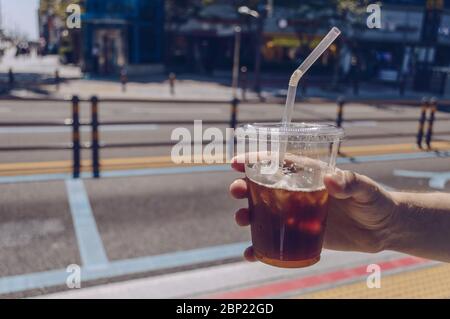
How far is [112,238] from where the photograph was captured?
198 inches

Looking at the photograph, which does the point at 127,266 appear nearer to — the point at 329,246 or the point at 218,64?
the point at 329,246

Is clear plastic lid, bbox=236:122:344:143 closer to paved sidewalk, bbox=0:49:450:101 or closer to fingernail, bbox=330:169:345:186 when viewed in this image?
fingernail, bbox=330:169:345:186

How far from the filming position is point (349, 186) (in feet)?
5.43

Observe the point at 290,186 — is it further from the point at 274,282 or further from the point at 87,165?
the point at 87,165

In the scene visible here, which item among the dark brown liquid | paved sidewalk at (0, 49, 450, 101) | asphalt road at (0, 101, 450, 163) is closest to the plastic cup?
the dark brown liquid

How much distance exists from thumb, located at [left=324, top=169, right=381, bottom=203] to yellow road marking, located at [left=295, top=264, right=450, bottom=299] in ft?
7.77

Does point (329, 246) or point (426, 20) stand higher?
point (426, 20)

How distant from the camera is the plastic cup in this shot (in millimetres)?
1706

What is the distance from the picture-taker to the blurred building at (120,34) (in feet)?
94.2

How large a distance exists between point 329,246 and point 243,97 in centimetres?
2064

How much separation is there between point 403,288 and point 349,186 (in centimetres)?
291

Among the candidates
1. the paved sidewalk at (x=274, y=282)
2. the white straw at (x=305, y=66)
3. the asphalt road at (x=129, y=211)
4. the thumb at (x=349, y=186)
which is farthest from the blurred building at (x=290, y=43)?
the white straw at (x=305, y=66)

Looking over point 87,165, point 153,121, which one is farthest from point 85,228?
point 153,121
